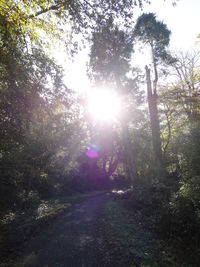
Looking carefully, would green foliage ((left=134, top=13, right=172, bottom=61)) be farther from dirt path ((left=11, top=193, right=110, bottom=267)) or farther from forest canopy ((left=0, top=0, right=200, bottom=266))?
dirt path ((left=11, top=193, right=110, bottom=267))

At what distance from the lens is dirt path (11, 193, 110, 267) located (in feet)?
13.7

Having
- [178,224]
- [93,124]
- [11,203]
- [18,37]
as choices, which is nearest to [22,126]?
[18,37]

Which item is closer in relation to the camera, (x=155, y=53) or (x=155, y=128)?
(x=155, y=128)

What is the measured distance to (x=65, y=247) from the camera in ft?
15.9

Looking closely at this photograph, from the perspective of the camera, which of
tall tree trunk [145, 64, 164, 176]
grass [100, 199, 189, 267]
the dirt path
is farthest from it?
tall tree trunk [145, 64, 164, 176]

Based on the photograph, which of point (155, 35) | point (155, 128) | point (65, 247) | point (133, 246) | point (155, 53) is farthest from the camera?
point (155, 53)

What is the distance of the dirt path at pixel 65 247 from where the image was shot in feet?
13.7

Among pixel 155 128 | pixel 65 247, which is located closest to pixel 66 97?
pixel 65 247

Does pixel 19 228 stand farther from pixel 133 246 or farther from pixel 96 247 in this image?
pixel 133 246

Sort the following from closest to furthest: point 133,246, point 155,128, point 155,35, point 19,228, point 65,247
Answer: point 133,246, point 65,247, point 19,228, point 155,35, point 155,128

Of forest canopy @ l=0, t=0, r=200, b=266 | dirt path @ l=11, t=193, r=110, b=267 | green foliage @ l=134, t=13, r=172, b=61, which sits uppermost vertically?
green foliage @ l=134, t=13, r=172, b=61

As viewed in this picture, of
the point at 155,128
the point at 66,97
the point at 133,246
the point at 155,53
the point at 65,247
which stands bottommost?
the point at 65,247

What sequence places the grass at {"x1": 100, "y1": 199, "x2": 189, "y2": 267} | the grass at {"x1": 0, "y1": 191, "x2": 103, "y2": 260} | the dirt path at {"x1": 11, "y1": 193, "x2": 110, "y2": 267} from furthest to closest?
the grass at {"x1": 0, "y1": 191, "x2": 103, "y2": 260}, the dirt path at {"x1": 11, "y1": 193, "x2": 110, "y2": 267}, the grass at {"x1": 100, "y1": 199, "x2": 189, "y2": 267}

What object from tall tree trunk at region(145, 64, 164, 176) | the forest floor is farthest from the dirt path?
tall tree trunk at region(145, 64, 164, 176)
